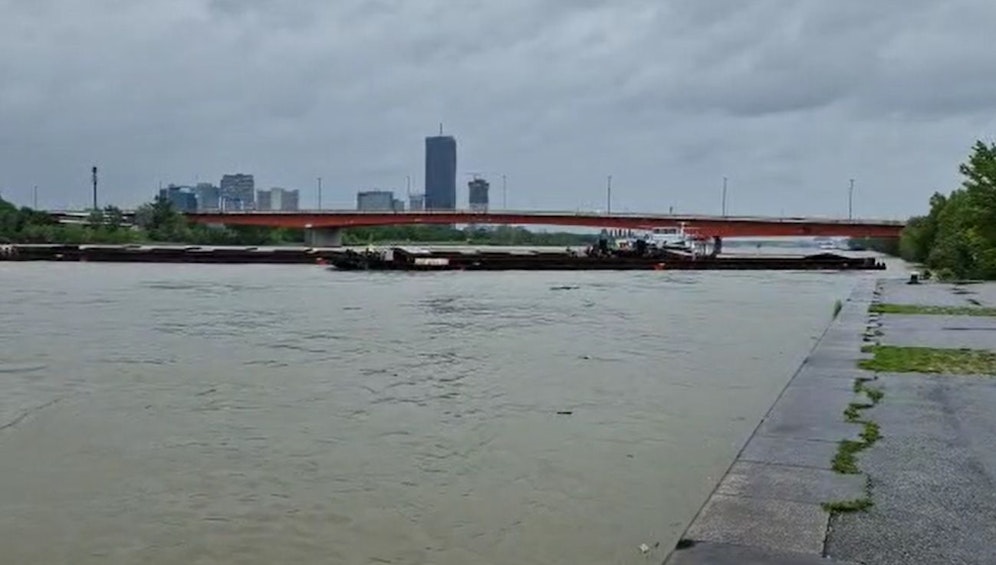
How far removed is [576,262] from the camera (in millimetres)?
70688

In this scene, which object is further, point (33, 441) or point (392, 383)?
point (392, 383)

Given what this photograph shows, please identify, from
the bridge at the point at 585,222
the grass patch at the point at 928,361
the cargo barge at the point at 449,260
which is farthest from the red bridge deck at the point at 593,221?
the grass patch at the point at 928,361

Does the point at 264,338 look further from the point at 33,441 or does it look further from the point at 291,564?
the point at 291,564

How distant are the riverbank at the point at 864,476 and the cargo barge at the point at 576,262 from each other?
173ft

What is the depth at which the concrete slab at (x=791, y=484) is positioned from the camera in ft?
23.5

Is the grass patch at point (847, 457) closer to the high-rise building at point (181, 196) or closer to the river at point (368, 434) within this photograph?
the river at point (368, 434)

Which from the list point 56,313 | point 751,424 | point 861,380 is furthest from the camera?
point 56,313

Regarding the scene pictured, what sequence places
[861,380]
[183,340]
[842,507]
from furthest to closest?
1. [183,340]
2. [861,380]
3. [842,507]

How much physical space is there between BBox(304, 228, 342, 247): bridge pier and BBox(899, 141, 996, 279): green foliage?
2202 inches

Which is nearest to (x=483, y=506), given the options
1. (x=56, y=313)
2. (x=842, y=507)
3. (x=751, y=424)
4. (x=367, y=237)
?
(x=842, y=507)

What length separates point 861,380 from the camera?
1332cm

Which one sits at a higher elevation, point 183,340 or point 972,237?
point 972,237

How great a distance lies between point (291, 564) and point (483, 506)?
2.00 m

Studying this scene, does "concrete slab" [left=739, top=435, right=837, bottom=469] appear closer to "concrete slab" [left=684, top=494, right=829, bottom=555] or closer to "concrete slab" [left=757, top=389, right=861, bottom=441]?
"concrete slab" [left=757, top=389, right=861, bottom=441]
